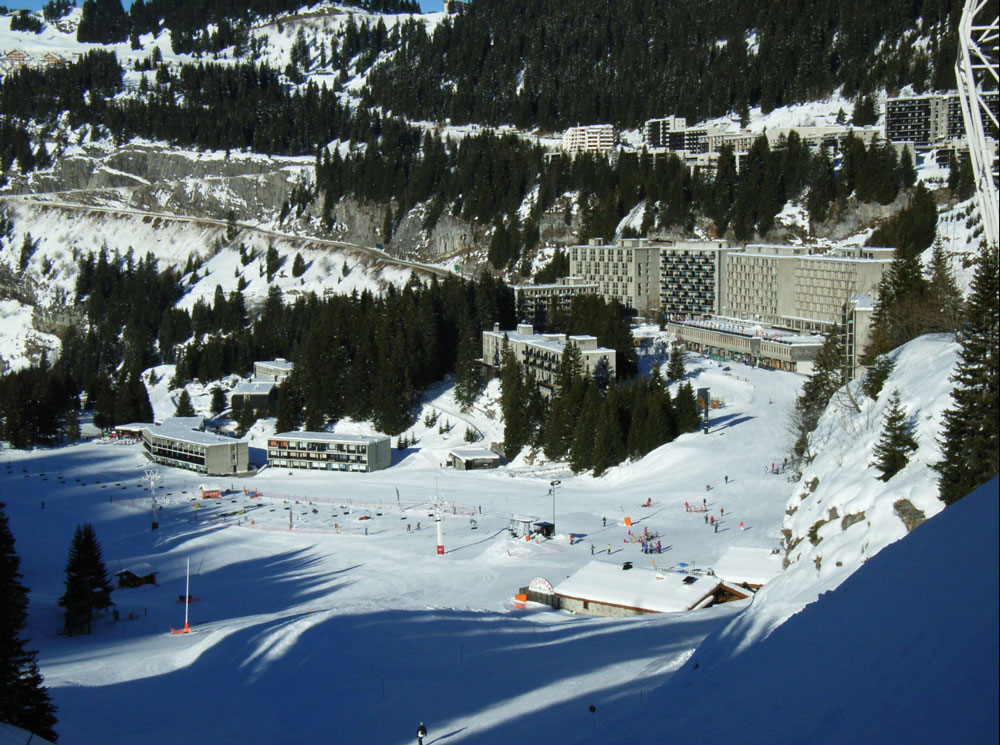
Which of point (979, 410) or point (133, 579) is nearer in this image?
point (979, 410)

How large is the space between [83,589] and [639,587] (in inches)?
700

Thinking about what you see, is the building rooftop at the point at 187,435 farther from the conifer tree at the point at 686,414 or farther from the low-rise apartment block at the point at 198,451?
the conifer tree at the point at 686,414

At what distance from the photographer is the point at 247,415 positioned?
72188mm

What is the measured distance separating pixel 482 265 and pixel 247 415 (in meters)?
Result: 39.6

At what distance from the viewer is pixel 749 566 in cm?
3262

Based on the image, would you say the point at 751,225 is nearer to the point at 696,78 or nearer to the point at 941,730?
the point at 696,78

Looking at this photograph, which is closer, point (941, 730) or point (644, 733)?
point (941, 730)

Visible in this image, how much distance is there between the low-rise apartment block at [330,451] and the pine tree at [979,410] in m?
42.5

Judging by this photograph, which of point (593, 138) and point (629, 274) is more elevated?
point (593, 138)

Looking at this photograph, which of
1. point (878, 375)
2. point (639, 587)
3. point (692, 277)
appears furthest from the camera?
point (692, 277)

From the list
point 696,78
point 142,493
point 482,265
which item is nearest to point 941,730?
point 142,493

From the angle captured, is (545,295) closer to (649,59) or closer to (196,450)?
(196,450)

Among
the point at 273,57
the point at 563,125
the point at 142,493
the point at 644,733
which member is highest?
the point at 273,57

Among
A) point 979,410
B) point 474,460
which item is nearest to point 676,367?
point 474,460
